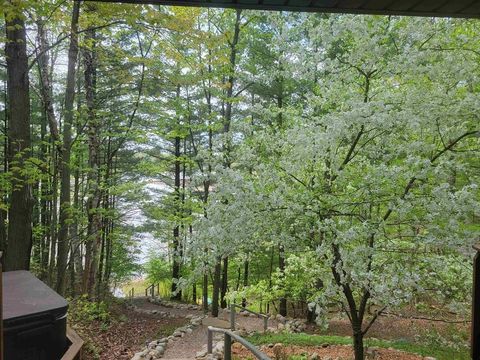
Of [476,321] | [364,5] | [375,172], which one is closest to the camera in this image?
[476,321]

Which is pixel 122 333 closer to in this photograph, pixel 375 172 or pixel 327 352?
pixel 327 352

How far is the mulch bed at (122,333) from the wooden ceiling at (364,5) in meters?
5.67

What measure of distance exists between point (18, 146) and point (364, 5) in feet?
18.3

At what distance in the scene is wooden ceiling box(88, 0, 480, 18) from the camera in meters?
2.27

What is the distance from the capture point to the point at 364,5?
2.36m

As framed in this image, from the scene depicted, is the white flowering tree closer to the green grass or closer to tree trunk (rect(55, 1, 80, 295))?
the green grass

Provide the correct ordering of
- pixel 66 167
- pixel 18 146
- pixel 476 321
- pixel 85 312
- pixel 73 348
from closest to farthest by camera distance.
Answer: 1. pixel 476 321
2. pixel 73 348
3. pixel 18 146
4. pixel 66 167
5. pixel 85 312

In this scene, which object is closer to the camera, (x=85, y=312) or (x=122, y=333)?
(x=85, y=312)

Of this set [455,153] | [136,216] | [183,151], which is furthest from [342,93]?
[136,216]

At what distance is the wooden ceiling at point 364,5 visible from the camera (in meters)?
2.27

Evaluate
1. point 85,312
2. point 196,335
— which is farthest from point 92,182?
point 196,335

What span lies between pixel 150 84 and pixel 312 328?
30.3 feet

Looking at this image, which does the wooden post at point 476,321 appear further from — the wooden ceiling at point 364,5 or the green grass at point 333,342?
the green grass at point 333,342

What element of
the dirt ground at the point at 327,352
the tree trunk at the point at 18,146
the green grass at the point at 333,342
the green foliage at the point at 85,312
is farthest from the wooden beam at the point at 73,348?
the green grass at the point at 333,342
